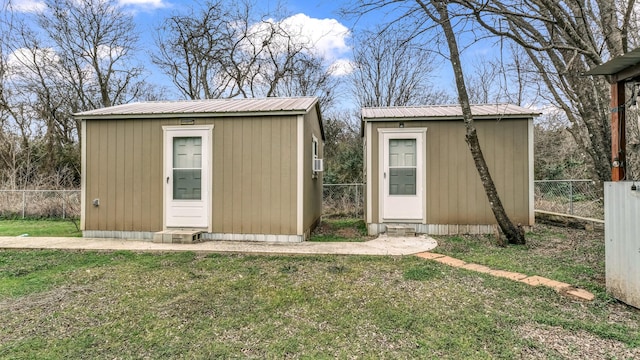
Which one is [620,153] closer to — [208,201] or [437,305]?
[437,305]

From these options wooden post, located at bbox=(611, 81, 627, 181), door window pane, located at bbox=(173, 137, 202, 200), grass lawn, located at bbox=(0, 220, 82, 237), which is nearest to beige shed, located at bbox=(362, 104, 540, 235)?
wooden post, located at bbox=(611, 81, 627, 181)

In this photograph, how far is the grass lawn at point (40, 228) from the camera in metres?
6.32

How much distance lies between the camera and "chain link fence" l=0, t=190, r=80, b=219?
28.6ft

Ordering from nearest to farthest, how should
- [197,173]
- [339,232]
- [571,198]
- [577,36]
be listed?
[577,36], [197,173], [339,232], [571,198]

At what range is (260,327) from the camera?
2.38 m

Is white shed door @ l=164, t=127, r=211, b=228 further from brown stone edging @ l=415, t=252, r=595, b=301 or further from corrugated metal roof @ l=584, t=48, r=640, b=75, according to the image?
corrugated metal roof @ l=584, t=48, r=640, b=75

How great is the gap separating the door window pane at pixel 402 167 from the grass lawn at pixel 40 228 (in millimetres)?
6212

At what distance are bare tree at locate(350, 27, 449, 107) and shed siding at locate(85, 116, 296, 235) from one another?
8.89 metres

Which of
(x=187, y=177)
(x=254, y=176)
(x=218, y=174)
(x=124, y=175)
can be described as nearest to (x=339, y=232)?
(x=254, y=176)

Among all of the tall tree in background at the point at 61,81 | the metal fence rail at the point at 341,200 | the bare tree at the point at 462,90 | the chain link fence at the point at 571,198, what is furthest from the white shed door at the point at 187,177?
the chain link fence at the point at 571,198

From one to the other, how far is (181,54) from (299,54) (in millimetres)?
5513

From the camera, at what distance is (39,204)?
8.80m

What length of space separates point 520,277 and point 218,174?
4616 millimetres

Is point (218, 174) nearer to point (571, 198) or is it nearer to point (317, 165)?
point (317, 165)
